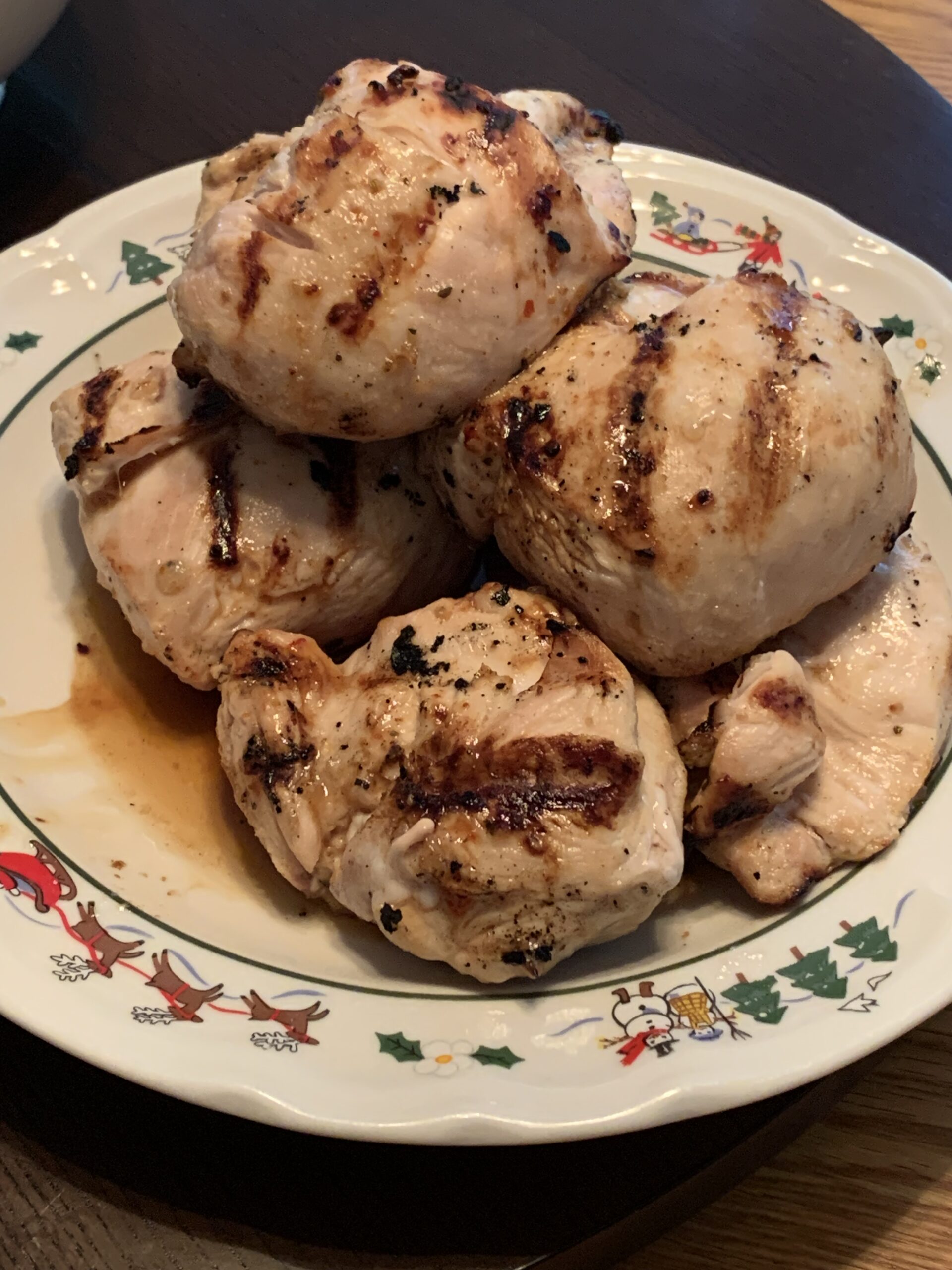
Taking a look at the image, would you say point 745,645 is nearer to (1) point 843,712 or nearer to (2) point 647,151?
(1) point 843,712

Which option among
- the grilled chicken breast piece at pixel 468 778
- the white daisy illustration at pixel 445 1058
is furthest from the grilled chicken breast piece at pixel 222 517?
the white daisy illustration at pixel 445 1058

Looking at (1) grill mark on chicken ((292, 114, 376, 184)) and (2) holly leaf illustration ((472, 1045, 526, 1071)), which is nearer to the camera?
(2) holly leaf illustration ((472, 1045, 526, 1071))

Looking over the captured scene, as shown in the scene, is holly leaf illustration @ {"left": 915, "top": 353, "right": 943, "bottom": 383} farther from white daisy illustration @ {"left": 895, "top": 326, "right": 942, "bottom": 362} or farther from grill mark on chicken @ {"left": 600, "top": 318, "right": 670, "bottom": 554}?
grill mark on chicken @ {"left": 600, "top": 318, "right": 670, "bottom": 554}

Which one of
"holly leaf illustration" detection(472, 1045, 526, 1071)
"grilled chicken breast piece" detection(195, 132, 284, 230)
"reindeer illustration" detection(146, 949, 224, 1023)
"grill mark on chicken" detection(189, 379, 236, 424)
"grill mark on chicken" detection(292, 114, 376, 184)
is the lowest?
"reindeer illustration" detection(146, 949, 224, 1023)

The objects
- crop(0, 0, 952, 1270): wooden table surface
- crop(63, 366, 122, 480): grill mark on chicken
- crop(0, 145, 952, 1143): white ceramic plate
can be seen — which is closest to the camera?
crop(0, 145, 952, 1143): white ceramic plate

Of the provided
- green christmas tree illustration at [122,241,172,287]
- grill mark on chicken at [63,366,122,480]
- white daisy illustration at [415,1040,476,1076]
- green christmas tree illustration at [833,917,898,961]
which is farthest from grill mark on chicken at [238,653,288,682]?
green christmas tree illustration at [122,241,172,287]

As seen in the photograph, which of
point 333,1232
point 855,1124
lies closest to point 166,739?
point 333,1232
